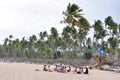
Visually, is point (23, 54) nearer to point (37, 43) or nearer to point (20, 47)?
point (20, 47)

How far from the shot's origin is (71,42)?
4473 inches

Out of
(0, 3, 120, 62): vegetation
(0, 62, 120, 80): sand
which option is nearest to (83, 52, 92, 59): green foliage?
(0, 3, 120, 62): vegetation

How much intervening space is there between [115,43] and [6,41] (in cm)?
8754

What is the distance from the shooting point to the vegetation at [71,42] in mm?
79675

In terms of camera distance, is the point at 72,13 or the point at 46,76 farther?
the point at 72,13

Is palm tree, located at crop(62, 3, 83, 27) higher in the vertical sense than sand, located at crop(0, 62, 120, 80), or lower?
higher

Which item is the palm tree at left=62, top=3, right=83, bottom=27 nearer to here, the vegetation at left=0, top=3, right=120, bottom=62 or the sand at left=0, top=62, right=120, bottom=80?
the vegetation at left=0, top=3, right=120, bottom=62

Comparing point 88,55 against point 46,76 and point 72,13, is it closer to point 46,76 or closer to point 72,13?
point 72,13

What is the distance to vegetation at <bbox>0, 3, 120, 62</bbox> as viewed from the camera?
79.7 meters

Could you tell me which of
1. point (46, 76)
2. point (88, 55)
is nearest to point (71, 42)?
point (88, 55)

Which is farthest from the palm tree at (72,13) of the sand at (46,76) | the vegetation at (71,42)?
the sand at (46,76)

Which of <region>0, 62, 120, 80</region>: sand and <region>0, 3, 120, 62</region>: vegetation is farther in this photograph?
<region>0, 3, 120, 62</region>: vegetation

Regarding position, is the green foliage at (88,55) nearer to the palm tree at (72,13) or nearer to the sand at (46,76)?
the palm tree at (72,13)

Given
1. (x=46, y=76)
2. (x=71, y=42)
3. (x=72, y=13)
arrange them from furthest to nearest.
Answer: (x=71, y=42) → (x=72, y=13) → (x=46, y=76)
